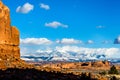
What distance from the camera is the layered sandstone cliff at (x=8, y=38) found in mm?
70000

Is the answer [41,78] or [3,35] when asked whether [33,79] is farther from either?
[3,35]

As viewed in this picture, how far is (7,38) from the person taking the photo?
7181cm

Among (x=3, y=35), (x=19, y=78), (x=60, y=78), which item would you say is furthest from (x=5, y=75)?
(x=3, y=35)

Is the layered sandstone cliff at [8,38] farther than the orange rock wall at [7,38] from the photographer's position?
No

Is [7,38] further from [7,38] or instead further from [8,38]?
[8,38]

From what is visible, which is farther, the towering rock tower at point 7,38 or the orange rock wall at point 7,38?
the orange rock wall at point 7,38

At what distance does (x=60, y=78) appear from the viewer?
46094 millimetres

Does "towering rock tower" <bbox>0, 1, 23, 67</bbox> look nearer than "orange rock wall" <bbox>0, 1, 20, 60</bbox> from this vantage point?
Yes

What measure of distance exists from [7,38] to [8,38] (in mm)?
515

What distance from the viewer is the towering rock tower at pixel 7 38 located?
7006 centimetres

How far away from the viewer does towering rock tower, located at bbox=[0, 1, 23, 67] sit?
70.1 meters

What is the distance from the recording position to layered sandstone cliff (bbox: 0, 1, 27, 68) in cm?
7000

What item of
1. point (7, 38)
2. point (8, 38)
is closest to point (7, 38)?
point (7, 38)

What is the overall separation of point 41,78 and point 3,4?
33.4m
